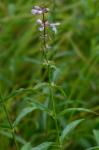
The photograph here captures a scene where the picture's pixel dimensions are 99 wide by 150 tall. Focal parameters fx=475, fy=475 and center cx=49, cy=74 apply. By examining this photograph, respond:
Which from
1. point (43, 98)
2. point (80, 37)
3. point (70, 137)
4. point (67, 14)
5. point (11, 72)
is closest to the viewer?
point (70, 137)

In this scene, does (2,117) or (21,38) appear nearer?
(2,117)

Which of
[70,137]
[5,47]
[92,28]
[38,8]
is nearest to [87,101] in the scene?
[70,137]

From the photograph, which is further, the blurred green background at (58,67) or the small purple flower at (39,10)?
the blurred green background at (58,67)

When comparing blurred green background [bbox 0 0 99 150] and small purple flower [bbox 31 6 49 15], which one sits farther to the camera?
blurred green background [bbox 0 0 99 150]

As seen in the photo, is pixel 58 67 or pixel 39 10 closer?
pixel 39 10

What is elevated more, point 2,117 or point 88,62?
point 88,62

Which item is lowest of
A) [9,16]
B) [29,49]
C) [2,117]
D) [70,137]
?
[70,137]

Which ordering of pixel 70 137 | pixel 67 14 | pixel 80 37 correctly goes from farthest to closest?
pixel 67 14 < pixel 80 37 < pixel 70 137

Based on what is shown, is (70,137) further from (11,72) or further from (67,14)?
(67,14)
